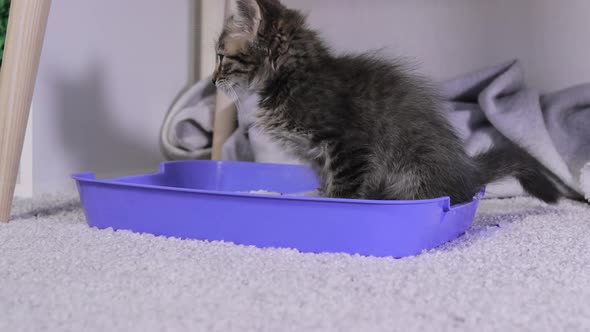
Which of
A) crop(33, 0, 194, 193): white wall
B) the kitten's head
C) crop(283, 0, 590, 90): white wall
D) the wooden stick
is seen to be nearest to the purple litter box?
the kitten's head

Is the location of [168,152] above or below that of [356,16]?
below

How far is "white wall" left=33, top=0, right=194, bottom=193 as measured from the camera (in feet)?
5.10

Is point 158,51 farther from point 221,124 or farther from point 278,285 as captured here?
point 278,285

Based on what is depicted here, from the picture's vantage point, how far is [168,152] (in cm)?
198

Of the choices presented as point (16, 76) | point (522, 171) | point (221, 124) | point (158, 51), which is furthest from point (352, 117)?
point (158, 51)

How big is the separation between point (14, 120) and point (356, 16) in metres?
1.27

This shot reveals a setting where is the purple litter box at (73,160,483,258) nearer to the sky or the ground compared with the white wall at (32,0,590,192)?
nearer to the ground

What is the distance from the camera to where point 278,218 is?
1.01 metres

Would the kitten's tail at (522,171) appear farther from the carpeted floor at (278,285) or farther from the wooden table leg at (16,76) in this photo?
the wooden table leg at (16,76)

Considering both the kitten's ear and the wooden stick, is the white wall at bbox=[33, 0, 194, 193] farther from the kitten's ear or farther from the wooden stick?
the kitten's ear

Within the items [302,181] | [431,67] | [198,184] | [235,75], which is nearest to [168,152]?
[198,184]

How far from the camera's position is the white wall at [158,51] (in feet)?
5.20

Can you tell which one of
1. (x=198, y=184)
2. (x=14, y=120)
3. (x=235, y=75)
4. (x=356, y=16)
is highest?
(x=356, y=16)

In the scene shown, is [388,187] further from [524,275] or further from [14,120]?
[14,120]
